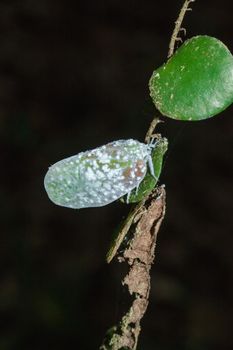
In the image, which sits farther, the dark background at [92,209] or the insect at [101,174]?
the dark background at [92,209]

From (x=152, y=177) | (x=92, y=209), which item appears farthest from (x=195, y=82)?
(x=92, y=209)

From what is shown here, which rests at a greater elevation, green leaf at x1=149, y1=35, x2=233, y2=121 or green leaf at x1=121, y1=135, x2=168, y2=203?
green leaf at x1=149, y1=35, x2=233, y2=121

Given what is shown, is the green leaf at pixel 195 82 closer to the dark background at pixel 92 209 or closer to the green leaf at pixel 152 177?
the green leaf at pixel 152 177

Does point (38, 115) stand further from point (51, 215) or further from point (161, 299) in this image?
point (161, 299)

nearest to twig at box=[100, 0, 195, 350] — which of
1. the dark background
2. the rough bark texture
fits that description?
the rough bark texture

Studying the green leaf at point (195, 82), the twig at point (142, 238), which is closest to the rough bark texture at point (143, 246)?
the twig at point (142, 238)

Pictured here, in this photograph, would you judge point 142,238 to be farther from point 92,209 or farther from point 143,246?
point 92,209

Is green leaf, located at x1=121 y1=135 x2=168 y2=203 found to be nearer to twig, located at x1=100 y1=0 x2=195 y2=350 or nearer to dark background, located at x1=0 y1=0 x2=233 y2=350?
twig, located at x1=100 y1=0 x2=195 y2=350
